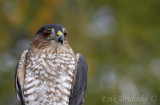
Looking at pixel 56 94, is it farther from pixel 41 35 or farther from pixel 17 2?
pixel 17 2

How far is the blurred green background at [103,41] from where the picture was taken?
11867mm

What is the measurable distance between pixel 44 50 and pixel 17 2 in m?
5.66

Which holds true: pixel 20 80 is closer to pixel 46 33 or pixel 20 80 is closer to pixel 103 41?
pixel 46 33

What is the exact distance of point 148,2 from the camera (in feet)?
43.8

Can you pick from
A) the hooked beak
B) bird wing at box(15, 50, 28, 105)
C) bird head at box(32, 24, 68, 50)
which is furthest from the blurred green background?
bird wing at box(15, 50, 28, 105)

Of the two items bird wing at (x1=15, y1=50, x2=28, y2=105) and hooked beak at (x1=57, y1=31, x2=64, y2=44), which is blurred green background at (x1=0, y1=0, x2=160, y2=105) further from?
bird wing at (x1=15, y1=50, x2=28, y2=105)

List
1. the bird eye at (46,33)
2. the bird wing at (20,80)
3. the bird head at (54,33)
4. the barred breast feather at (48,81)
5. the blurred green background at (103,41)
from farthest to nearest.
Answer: the blurred green background at (103,41), the bird eye at (46,33), the bird head at (54,33), the bird wing at (20,80), the barred breast feather at (48,81)

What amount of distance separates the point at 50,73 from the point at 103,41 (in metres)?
6.05

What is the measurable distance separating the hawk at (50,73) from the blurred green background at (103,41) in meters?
4.29

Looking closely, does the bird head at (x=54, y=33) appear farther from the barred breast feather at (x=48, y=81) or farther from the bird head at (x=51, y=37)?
the barred breast feather at (x=48, y=81)

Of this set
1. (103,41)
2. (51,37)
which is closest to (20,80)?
(51,37)

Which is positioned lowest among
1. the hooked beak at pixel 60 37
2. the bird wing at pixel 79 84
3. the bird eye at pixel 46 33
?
the bird wing at pixel 79 84

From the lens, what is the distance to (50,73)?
270 inches

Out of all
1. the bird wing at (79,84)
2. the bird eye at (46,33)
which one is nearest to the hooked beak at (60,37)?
the bird eye at (46,33)
